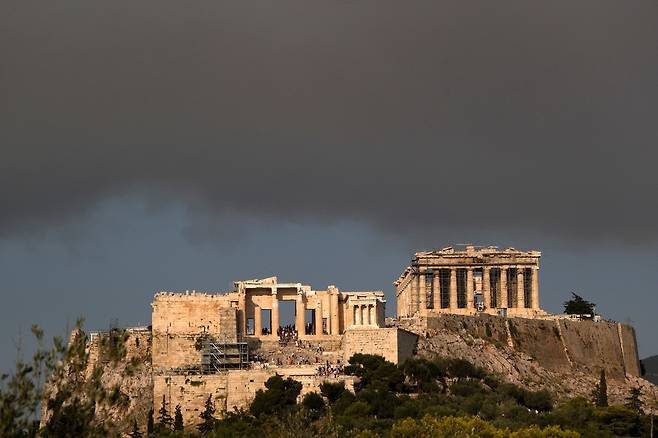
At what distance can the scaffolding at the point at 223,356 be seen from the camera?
79750mm

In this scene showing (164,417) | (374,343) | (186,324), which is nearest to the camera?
(164,417)

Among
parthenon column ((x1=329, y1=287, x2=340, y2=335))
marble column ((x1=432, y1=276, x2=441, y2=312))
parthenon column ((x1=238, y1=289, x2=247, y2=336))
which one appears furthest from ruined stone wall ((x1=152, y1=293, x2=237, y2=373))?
marble column ((x1=432, y1=276, x2=441, y2=312))

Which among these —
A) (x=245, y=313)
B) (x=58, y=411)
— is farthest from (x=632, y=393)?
(x=58, y=411)

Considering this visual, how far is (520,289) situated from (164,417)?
33306 mm

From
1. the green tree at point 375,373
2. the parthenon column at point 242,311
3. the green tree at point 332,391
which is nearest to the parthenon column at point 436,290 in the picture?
the parthenon column at point 242,311

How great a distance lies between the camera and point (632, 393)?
87438mm

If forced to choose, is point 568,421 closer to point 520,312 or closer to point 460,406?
point 460,406

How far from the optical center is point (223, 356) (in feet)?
263

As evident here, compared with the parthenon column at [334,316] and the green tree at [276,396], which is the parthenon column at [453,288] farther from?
the green tree at [276,396]

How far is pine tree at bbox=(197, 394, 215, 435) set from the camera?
2887 inches

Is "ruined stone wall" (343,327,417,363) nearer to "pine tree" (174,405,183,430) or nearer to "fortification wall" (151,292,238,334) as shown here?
"fortification wall" (151,292,238,334)

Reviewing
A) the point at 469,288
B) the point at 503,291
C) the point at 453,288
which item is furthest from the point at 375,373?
the point at 503,291

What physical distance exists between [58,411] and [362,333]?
48.4 m

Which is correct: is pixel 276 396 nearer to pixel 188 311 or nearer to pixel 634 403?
pixel 188 311
